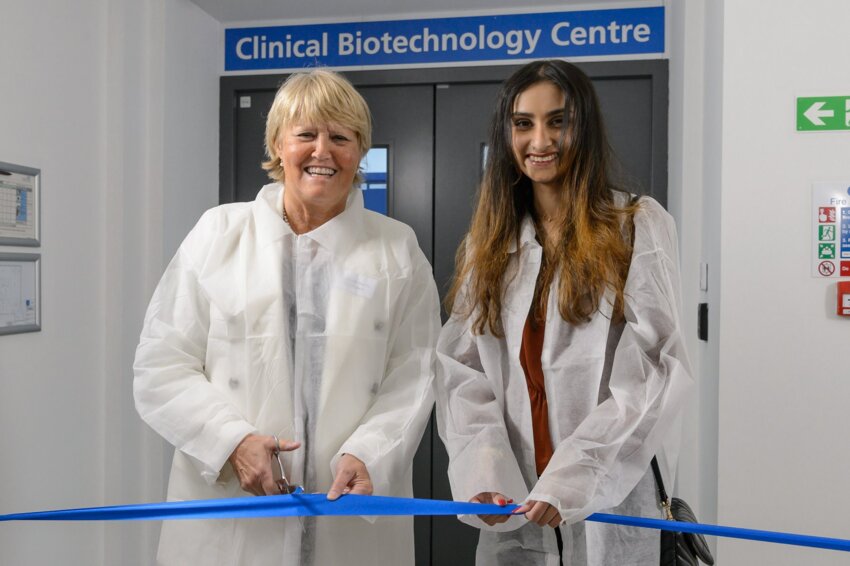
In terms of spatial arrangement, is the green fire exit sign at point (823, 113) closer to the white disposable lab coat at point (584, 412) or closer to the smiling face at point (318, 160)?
the white disposable lab coat at point (584, 412)

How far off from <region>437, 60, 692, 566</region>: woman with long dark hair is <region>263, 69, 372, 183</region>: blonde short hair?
1.16 ft

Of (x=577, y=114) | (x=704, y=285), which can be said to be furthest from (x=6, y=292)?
(x=704, y=285)

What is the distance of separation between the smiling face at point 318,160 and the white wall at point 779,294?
1198mm

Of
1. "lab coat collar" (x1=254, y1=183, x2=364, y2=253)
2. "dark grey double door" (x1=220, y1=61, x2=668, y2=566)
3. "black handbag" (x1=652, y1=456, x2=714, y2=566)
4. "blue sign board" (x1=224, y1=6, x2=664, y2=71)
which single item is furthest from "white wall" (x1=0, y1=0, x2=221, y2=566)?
"black handbag" (x1=652, y1=456, x2=714, y2=566)

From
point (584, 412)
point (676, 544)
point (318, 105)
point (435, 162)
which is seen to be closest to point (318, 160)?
point (318, 105)

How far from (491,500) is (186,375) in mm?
762

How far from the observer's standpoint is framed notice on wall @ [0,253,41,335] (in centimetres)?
222

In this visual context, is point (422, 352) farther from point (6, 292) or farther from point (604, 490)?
point (6, 292)

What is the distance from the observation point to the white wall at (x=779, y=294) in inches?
86.7

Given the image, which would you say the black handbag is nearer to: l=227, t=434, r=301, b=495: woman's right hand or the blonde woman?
the blonde woman

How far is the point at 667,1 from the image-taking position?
3.01m

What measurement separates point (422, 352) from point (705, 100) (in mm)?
1566

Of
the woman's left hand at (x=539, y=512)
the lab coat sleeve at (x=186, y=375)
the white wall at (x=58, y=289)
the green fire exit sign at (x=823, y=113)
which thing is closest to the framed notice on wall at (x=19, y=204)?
the white wall at (x=58, y=289)

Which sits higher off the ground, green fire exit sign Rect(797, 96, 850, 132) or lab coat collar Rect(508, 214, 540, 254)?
green fire exit sign Rect(797, 96, 850, 132)
